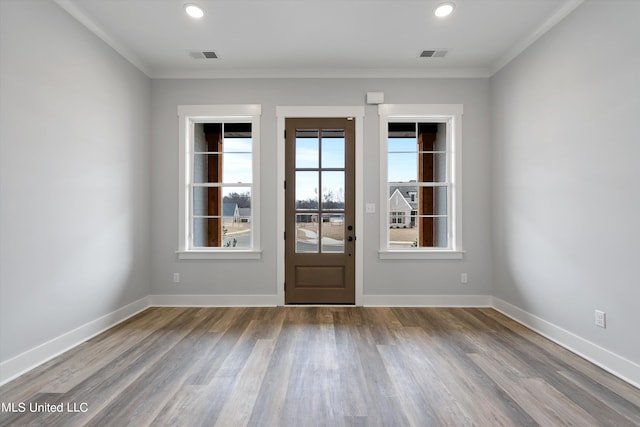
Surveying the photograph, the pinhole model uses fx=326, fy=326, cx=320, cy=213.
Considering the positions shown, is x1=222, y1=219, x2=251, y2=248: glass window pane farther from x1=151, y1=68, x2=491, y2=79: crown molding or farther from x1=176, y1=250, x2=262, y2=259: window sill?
x1=151, y1=68, x2=491, y2=79: crown molding

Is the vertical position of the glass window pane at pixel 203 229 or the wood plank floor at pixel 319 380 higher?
the glass window pane at pixel 203 229

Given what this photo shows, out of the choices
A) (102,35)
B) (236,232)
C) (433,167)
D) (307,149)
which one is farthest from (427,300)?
(102,35)

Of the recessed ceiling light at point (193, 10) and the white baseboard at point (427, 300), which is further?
the white baseboard at point (427, 300)

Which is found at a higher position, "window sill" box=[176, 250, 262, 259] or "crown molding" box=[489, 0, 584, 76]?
"crown molding" box=[489, 0, 584, 76]

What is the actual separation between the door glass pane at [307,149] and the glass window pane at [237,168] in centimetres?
64

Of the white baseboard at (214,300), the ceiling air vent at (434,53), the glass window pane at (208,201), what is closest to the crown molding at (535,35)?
Result: the ceiling air vent at (434,53)

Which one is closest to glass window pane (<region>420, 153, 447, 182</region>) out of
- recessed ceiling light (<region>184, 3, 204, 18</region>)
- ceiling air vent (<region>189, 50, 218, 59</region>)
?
ceiling air vent (<region>189, 50, 218, 59</region>)

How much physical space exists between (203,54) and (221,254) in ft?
7.67

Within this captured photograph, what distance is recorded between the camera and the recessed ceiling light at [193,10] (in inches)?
111

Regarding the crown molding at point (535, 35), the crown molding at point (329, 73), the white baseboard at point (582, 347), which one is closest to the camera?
the white baseboard at point (582, 347)

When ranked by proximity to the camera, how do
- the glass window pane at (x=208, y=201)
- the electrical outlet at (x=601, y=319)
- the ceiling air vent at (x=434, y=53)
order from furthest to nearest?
the glass window pane at (x=208, y=201), the ceiling air vent at (x=434, y=53), the electrical outlet at (x=601, y=319)

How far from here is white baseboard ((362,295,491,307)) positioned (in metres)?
4.04

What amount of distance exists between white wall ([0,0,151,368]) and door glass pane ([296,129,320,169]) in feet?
6.24

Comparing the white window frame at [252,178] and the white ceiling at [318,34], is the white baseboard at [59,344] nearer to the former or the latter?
the white window frame at [252,178]
